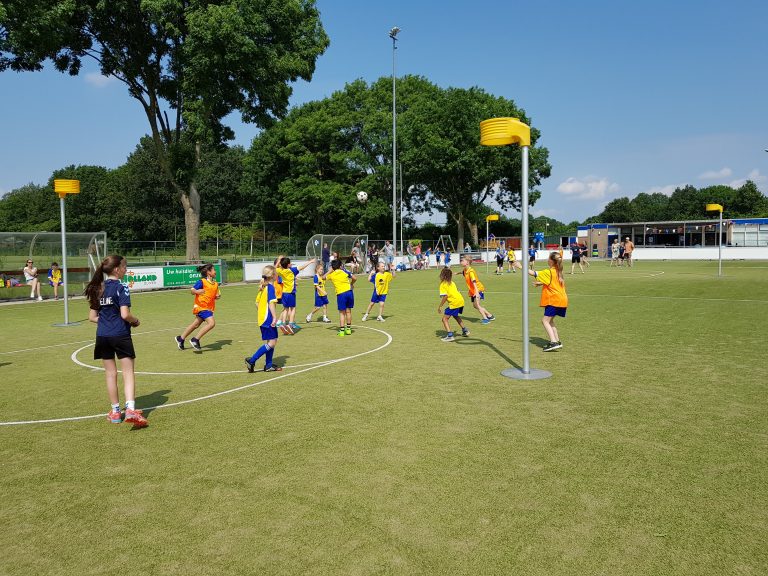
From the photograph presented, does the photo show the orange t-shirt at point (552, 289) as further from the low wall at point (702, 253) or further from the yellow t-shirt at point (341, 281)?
the low wall at point (702, 253)

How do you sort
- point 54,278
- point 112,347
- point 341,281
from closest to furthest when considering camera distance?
1. point 112,347
2. point 341,281
3. point 54,278

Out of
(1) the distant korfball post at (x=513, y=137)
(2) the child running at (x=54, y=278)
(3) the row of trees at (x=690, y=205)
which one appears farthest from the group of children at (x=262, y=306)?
(3) the row of trees at (x=690, y=205)

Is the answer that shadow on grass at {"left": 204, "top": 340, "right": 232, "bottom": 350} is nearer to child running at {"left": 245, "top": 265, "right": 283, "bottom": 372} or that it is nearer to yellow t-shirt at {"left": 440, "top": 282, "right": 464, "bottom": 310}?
child running at {"left": 245, "top": 265, "right": 283, "bottom": 372}

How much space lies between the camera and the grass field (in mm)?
3871

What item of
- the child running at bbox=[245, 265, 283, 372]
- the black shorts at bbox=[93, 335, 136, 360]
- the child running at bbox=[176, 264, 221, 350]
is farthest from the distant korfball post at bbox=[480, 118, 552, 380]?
the child running at bbox=[176, 264, 221, 350]

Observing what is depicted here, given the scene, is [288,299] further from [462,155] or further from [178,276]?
[462,155]

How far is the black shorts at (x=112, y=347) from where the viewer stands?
677 cm

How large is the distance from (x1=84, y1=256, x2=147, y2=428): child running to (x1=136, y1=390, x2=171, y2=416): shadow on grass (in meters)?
0.73

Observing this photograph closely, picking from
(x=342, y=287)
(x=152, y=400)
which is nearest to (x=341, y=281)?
(x=342, y=287)

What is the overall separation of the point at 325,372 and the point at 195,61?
26.1 metres

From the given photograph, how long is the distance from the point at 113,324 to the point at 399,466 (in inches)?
156

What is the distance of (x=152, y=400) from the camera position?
8.12 m

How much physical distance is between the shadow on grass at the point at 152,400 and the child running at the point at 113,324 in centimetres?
73

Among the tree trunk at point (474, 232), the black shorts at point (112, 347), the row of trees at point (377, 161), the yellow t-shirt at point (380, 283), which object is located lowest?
the black shorts at point (112, 347)
